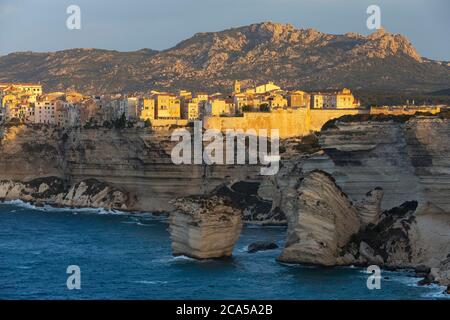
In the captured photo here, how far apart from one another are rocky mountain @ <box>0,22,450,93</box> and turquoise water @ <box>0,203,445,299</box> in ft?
245

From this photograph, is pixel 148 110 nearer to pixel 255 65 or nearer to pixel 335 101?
pixel 335 101

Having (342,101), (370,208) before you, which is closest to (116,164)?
(342,101)

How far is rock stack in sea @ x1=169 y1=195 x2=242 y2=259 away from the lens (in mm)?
41906

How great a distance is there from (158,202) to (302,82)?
68189 millimetres

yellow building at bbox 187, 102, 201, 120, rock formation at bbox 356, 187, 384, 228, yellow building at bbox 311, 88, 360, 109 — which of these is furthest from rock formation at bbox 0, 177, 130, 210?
rock formation at bbox 356, 187, 384, 228

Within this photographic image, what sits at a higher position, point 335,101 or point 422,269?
point 335,101

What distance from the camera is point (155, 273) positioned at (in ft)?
134

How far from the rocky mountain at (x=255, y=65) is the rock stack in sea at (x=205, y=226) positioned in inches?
3181

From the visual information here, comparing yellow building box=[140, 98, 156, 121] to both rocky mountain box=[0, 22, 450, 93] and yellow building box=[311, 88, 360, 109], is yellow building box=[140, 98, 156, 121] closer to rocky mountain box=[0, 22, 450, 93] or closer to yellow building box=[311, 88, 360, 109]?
yellow building box=[311, 88, 360, 109]

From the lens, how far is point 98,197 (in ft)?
230

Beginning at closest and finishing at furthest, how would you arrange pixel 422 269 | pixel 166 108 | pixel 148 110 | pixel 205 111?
pixel 422 269 → pixel 205 111 → pixel 148 110 → pixel 166 108

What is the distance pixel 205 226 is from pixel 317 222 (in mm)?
4764
